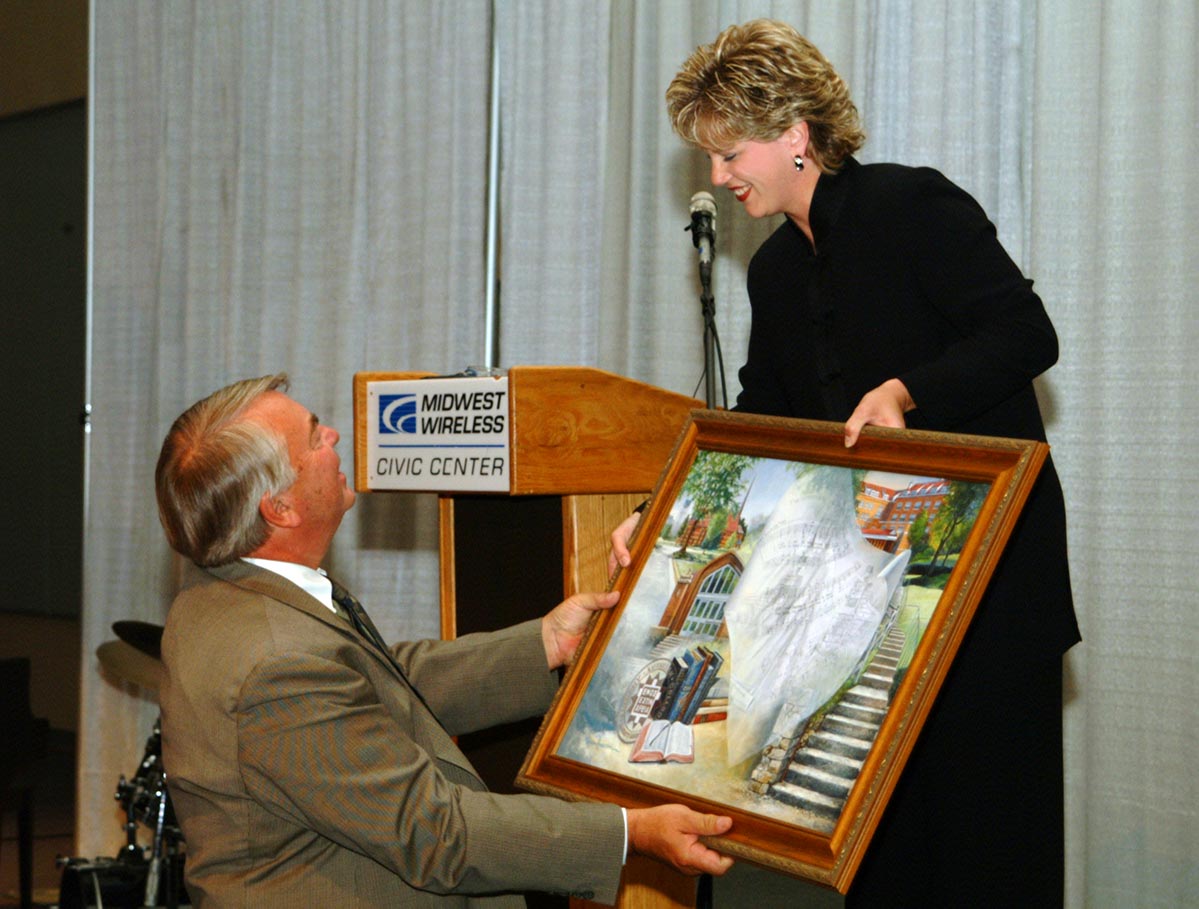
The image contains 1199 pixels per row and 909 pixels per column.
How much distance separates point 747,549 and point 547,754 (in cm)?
45

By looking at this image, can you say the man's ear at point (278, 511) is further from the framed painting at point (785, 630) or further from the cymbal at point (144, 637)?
the cymbal at point (144, 637)

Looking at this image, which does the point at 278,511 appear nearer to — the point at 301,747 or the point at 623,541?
the point at 301,747

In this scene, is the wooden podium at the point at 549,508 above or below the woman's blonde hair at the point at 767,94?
below

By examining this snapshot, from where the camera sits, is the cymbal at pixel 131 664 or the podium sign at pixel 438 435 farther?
the cymbal at pixel 131 664

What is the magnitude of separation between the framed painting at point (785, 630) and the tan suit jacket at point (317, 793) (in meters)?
0.13

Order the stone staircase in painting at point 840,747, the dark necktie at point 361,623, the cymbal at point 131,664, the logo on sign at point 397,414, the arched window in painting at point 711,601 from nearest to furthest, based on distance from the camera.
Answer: the stone staircase in painting at point 840,747
the arched window in painting at point 711,601
the dark necktie at point 361,623
the logo on sign at point 397,414
the cymbal at point 131,664

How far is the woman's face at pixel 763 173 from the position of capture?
7.71 ft

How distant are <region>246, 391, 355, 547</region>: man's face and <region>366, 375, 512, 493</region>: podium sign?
49 centimetres

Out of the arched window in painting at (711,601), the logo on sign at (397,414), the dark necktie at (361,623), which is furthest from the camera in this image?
the logo on sign at (397,414)

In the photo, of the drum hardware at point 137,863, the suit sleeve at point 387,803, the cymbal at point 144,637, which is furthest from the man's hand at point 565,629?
the drum hardware at point 137,863

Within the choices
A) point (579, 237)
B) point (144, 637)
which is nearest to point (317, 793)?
point (144, 637)

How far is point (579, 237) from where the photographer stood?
15.0 feet

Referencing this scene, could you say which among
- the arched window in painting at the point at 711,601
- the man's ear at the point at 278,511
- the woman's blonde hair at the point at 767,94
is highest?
the woman's blonde hair at the point at 767,94

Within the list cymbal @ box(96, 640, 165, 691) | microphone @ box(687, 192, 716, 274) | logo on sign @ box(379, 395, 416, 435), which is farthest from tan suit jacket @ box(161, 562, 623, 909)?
cymbal @ box(96, 640, 165, 691)
